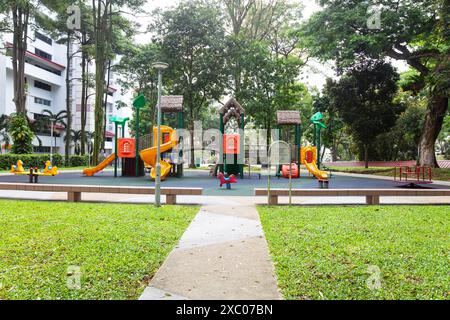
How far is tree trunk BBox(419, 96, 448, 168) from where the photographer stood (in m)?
21.6

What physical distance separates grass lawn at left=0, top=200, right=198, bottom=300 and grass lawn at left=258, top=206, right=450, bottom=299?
1.69 m

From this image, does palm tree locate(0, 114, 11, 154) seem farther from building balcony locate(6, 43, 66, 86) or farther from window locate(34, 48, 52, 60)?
window locate(34, 48, 52, 60)

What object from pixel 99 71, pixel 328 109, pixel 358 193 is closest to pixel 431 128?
pixel 328 109

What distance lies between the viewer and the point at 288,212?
779 centimetres

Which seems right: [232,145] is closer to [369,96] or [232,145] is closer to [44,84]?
[369,96]

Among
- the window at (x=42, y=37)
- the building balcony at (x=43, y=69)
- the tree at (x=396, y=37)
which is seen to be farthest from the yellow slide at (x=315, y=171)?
the window at (x=42, y=37)

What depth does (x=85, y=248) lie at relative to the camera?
15.3 feet

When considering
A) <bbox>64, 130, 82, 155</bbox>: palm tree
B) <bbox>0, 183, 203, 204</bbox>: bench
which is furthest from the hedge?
<bbox>0, 183, 203, 204</bbox>: bench

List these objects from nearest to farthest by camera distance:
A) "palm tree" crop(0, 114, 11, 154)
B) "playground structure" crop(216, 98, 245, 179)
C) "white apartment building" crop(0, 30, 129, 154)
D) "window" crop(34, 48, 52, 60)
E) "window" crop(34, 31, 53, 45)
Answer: "playground structure" crop(216, 98, 245, 179) < "palm tree" crop(0, 114, 11, 154) < "white apartment building" crop(0, 30, 129, 154) < "window" crop(34, 31, 53, 45) < "window" crop(34, 48, 52, 60)

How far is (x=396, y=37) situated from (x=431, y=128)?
657 centimetres

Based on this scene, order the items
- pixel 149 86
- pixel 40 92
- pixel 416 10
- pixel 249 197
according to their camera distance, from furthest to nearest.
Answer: pixel 40 92, pixel 149 86, pixel 416 10, pixel 249 197
